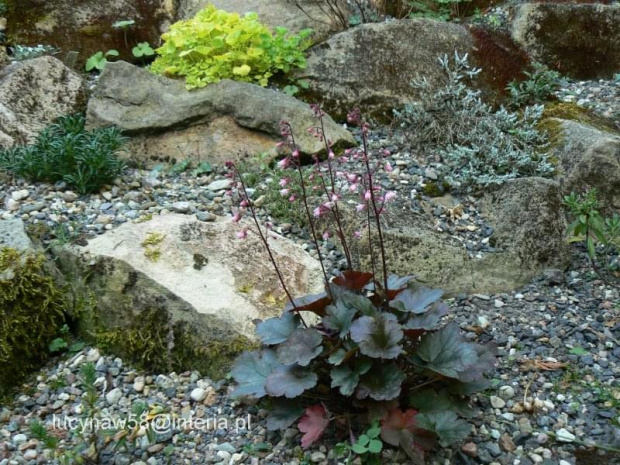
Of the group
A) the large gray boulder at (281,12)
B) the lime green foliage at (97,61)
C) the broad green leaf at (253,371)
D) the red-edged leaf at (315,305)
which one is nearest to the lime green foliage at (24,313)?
the broad green leaf at (253,371)

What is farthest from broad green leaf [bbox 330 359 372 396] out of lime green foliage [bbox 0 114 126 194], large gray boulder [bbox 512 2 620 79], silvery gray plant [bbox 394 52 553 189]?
large gray boulder [bbox 512 2 620 79]

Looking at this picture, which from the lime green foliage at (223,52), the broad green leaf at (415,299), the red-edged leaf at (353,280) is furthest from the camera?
the lime green foliage at (223,52)

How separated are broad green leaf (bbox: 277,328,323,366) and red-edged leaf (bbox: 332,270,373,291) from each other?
0.33 m

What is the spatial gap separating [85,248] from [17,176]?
3.89 feet

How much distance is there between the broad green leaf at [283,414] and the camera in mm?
2939

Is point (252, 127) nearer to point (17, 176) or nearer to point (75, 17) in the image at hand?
point (17, 176)

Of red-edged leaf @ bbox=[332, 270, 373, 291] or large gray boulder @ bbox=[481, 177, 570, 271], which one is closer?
red-edged leaf @ bbox=[332, 270, 373, 291]

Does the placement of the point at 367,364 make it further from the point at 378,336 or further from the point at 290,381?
the point at 290,381

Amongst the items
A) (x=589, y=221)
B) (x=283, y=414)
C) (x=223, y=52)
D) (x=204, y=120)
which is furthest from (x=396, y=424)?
(x=223, y=52)

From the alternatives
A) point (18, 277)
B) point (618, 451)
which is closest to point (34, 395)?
point (18, 277)

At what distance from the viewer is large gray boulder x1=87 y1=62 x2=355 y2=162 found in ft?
17.0

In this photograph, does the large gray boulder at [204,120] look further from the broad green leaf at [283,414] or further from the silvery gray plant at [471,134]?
the broad green leaf at [283,414]

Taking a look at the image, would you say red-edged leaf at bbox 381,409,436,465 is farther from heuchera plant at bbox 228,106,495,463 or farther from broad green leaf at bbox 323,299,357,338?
broad green leaf at bbox 323,299,357,338

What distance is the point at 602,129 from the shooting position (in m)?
5.33
